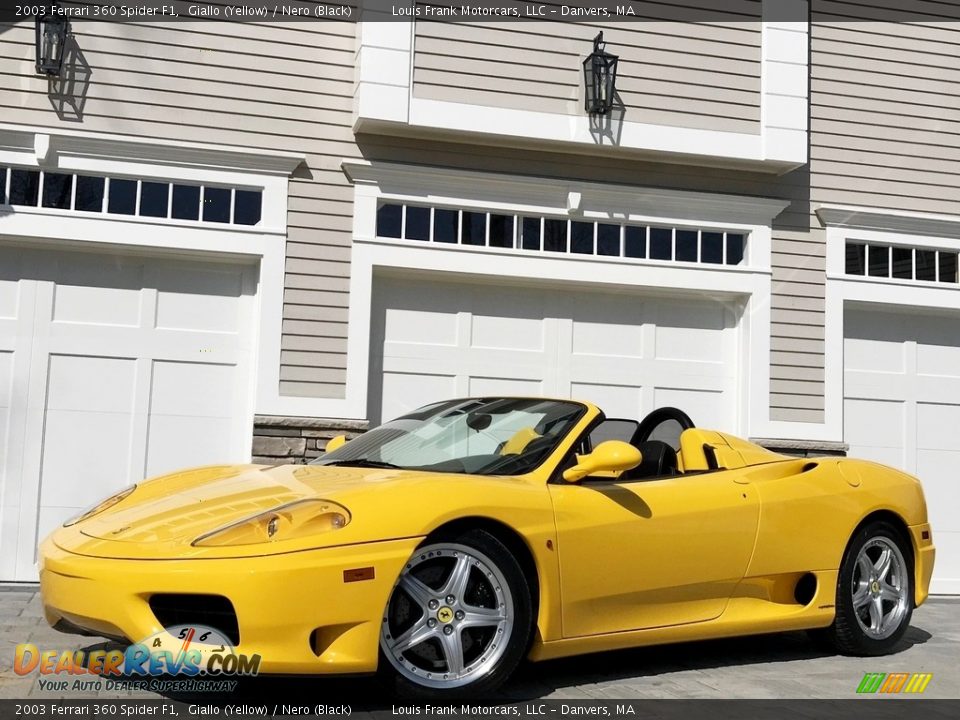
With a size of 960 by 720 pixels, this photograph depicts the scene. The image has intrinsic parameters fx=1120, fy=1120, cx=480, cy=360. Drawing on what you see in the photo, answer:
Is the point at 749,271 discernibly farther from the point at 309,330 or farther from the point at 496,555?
the point at 496,555

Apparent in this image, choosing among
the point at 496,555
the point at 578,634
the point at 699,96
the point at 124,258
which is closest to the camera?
the point at 496,555

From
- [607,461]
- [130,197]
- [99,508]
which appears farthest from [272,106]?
[607,461]

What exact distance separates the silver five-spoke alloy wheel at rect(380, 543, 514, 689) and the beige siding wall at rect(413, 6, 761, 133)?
198 inches

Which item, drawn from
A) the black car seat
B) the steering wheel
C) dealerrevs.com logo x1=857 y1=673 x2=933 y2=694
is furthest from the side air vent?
the steering wheel

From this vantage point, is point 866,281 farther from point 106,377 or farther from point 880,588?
point 106,377

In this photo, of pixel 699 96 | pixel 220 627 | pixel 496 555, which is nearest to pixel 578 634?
pixel 496 555

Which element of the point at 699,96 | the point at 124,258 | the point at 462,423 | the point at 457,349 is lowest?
the point at 462,423

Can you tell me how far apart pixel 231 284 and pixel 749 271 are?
4.09m

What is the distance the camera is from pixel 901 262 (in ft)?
31.4

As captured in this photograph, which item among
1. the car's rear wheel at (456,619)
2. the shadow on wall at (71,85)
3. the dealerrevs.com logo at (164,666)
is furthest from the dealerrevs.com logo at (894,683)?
the shadow on wall at (71,85)

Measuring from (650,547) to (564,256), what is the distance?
14.4ft

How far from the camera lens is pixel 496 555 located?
13.4 ft

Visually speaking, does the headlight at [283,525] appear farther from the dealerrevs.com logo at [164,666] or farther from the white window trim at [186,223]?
the white window trim at [186,223]

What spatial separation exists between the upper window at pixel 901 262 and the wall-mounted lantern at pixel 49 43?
636 cm
